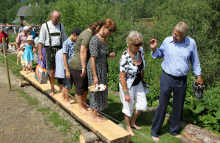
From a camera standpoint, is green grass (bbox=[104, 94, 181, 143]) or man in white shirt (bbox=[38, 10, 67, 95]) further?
man in white shirt (bbox=[38, 10, 67, 95])

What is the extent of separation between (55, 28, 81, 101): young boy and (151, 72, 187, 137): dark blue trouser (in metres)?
1.88

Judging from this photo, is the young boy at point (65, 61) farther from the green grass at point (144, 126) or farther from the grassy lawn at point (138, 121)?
the green grass at point (144, 126)

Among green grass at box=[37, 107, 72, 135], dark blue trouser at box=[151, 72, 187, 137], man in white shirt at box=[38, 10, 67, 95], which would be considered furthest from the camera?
man in white shirt at box=[38, 10, 67, 95]

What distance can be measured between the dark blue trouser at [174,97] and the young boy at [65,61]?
1880 mm

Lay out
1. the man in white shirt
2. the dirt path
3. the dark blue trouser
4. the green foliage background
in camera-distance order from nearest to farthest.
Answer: the dark blue trouser → the dirt path → the green foliage background → the man in white shirt

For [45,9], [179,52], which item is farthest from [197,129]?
[45,9]

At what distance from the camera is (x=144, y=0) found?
202ft

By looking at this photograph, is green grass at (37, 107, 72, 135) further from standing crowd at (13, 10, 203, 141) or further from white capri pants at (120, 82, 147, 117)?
white capri pants at (120, 82, 147, 117)

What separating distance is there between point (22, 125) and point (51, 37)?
1976mm

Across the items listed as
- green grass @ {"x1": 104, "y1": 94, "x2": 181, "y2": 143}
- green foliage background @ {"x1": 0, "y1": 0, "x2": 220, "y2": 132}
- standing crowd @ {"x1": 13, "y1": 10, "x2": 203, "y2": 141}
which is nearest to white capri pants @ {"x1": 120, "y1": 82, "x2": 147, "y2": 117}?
standing crowd @ {"x1": 13, "y1": 10, "x2": 203, "y2": 141}

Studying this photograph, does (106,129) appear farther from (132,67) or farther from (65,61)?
(65,61)

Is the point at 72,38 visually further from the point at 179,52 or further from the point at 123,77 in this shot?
the point at 179,52

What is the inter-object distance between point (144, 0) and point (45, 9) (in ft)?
137

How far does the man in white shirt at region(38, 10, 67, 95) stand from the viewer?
470 centimetres
